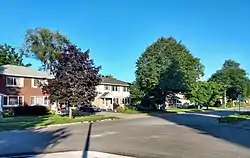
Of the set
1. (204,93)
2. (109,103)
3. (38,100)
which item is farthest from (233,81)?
(38,100)

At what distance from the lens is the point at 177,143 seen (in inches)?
656

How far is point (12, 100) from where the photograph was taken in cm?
4731

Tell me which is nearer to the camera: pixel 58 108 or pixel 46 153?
pixel 46 153

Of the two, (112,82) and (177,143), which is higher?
(112,82)

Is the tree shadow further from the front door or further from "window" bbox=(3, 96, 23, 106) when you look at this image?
the front door

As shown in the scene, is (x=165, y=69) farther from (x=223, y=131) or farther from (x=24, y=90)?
(x=223, y=131)

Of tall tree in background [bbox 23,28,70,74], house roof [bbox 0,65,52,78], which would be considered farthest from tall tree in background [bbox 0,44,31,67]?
house roof [bbox 0,65,52,78]

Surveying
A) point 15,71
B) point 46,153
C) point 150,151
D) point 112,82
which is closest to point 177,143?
point 150,151

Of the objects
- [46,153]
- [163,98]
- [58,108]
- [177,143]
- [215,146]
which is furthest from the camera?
[163,98]

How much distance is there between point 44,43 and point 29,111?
34.7m

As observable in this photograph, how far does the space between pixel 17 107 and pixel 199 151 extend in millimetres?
35934

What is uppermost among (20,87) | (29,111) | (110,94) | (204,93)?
(20,87)

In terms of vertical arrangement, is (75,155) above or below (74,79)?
below

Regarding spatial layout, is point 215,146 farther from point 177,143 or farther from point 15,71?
point 15,71
